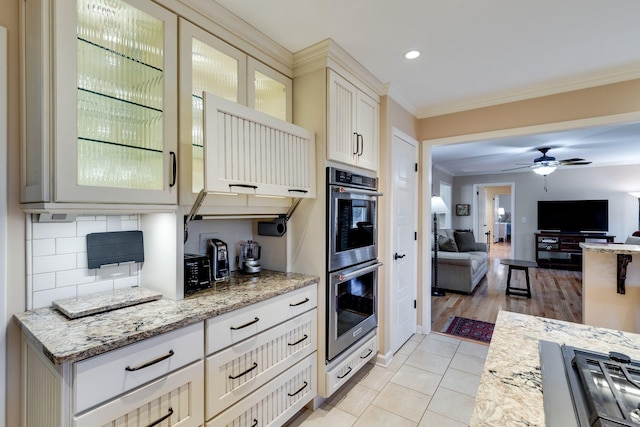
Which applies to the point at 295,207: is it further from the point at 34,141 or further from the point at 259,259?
the point at 34,141

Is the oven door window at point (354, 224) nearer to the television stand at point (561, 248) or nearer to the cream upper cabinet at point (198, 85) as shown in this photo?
the cream upper cabinet at point (198, 85)

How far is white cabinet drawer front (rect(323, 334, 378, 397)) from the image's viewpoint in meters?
2.06

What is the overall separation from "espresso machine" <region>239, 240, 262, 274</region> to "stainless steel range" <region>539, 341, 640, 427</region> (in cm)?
163

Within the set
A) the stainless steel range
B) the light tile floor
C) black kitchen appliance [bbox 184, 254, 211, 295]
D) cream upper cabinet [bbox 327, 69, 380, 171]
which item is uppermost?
cream upper cabinet [bbox 327, 69, 380, 171]

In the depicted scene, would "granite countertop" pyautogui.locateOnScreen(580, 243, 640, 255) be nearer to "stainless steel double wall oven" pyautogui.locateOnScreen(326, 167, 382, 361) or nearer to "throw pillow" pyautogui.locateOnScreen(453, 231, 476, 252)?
"stainless steel double wall oven" pyautogui.locateOnScreen(326, 167, 382, 361)

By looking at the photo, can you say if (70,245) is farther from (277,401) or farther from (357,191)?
(357,191)

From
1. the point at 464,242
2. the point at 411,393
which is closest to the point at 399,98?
the point at 411,393

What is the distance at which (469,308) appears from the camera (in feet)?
13.7

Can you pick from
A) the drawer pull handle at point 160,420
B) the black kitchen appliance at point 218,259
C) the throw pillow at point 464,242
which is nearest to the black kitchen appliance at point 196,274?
the black kitchen appliance at point 218,259

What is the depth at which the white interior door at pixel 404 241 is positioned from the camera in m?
2.81

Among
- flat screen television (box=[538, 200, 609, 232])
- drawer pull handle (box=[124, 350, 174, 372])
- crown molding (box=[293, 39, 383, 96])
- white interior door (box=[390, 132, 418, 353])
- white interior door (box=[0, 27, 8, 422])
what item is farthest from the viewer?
flat screen television (box=[538, 200, 609, 232])

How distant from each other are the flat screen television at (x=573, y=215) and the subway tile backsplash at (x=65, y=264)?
27.4ft

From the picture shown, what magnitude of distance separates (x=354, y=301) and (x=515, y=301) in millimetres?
3499

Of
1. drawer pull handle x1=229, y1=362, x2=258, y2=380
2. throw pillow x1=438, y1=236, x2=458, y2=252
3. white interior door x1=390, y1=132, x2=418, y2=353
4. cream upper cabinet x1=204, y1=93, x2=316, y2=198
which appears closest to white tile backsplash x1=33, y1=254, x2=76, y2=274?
cream upper cabinet x1=204, y1=93, x2=316, y2=198
